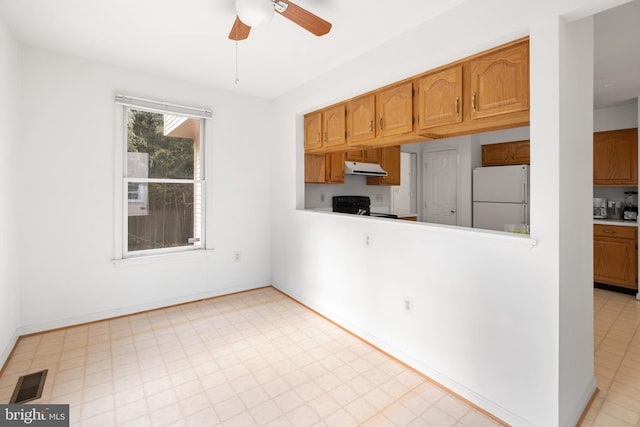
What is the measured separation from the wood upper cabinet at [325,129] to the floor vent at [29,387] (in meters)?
2.91

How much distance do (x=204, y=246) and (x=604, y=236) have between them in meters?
5.11

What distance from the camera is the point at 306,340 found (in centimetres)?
271

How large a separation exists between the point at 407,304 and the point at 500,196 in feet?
10.9

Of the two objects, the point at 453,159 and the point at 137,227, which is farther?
the point at 453,159

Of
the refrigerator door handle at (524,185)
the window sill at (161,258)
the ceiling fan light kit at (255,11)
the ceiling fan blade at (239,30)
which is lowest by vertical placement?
the window sill at (161,258)

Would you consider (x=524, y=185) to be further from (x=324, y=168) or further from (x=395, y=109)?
(x=395, y=109)

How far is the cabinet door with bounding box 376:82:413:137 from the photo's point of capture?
91.2 inches

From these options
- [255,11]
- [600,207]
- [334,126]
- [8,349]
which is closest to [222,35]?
[255,11]

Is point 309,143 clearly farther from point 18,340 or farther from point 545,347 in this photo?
point 18,340

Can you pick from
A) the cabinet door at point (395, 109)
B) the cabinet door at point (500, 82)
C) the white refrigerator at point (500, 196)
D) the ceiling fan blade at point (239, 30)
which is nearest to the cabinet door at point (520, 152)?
the white refrigerator at point (500, 196)

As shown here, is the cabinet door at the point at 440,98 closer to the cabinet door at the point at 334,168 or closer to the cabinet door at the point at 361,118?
the cabinet door at the point at 361,118

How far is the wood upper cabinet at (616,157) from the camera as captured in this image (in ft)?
13.2

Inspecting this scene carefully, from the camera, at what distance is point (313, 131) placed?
3.45m

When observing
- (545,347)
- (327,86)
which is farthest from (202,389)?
(327,86)
